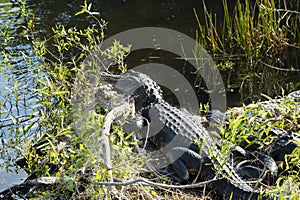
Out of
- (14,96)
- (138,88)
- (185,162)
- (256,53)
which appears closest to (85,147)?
(185,162)

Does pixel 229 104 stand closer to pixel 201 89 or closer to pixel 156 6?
pixel 201 89

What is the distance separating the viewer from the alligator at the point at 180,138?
136 inches

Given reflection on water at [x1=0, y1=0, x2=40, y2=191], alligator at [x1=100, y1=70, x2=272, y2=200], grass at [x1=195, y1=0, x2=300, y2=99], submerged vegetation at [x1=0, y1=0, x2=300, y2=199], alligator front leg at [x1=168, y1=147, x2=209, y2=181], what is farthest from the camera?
grass at [x1=195, y1=0, x2=300, y2=99]

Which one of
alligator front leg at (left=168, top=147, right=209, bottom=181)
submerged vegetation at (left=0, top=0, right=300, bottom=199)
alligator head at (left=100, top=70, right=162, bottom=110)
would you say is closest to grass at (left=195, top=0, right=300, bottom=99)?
alligator head at (left=100, top=70, right=162, bottom=110)

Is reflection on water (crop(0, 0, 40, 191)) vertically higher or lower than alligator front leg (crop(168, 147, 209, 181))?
higher

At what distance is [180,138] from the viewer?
404 centimetres

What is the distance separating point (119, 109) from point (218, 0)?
5.44m

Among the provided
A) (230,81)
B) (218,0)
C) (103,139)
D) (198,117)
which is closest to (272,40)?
(230,81)

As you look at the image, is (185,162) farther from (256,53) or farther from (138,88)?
(256,53)

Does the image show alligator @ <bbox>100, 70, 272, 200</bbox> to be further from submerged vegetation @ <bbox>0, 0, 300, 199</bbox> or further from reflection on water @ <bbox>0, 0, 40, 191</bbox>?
reflection on water @ <bbox>0, 0, 40, 191</bbox>

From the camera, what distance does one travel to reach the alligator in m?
3.47

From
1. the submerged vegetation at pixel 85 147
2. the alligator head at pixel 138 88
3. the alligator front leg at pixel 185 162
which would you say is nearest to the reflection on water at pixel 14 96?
the submerged vegetation at pixel 85 147

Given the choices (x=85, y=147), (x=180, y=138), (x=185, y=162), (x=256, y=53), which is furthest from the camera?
(x=256, y=53)

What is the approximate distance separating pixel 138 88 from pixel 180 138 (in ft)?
2.64
